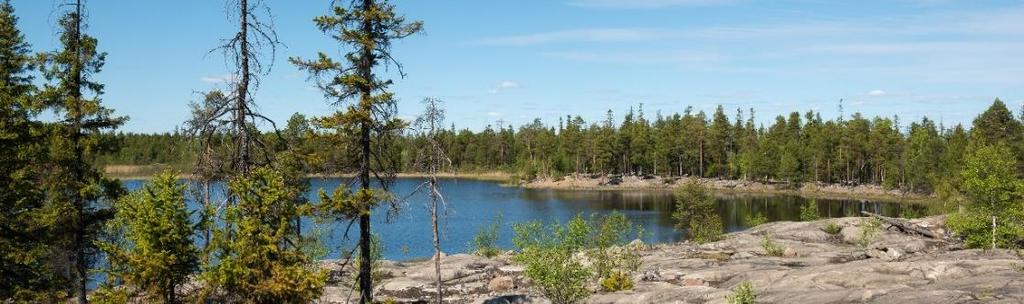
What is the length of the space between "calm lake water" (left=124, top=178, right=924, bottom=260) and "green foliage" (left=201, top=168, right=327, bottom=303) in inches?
1783

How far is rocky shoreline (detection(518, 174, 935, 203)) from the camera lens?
13593cm

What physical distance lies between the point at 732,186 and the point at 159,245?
149118 mm

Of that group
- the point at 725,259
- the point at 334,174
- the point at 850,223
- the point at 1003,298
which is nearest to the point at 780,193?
the point at 850,223

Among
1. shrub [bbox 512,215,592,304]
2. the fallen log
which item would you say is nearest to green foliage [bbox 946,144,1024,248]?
the fallen log

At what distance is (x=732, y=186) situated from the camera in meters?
158

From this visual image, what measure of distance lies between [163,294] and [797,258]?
4034 centimetres

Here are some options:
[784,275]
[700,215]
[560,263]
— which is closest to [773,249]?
[784,275]

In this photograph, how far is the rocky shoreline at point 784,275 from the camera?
29.8 m

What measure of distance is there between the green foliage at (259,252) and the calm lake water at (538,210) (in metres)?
45.3

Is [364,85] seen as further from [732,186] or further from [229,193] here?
[732,186]

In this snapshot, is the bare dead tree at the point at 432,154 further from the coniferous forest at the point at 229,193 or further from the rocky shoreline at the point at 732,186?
the rocky shoreline at the point at 732,186

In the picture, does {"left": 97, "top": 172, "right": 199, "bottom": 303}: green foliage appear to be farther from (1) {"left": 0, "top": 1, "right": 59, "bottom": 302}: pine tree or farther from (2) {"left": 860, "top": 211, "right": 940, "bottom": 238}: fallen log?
(2) {"left": 860, "top": 211, "right": 940, "bottom": 238}: fallen log

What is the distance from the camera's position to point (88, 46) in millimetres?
26484

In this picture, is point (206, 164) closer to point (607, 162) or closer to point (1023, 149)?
point (1023, 149)
